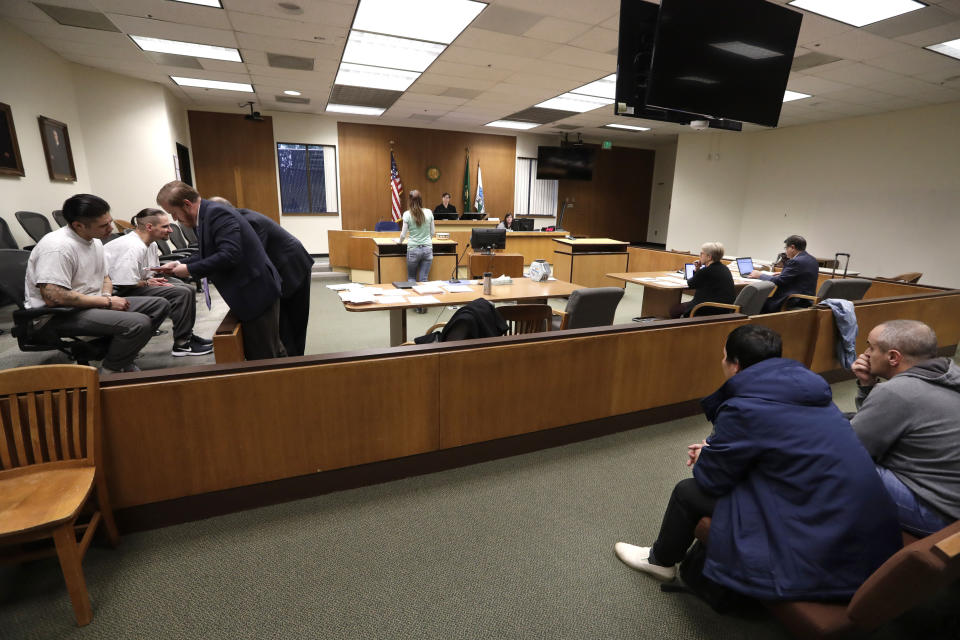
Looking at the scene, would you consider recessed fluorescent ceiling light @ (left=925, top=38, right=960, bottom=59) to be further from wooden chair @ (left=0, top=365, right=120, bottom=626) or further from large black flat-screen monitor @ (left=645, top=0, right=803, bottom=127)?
wooden chair @ (left=0, top=365, right=120, bottom=626)

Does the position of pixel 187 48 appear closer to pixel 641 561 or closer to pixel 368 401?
pixel 368 401

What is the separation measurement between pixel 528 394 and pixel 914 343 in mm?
1583

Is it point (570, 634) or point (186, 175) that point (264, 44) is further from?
point (570, 634)

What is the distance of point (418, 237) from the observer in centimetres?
586

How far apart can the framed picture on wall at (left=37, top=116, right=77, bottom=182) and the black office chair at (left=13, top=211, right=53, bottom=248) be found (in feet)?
3.16

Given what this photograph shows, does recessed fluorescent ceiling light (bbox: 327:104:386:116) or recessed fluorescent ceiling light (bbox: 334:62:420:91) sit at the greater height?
recessed fluorescent ceiling light (bbox: 327:104:386:116)

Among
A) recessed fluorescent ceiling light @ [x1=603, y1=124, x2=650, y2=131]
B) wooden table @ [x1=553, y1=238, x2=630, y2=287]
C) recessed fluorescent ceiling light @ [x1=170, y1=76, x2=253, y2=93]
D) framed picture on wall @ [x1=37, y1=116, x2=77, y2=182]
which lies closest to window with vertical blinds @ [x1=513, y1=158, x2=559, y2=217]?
recessed fluorescent ceiling light @ [x1=603, y1=124, x2=650, y2=131]

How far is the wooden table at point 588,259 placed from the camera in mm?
7418

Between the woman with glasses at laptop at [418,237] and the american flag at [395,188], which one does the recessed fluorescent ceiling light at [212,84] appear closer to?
the american flag at [395,188]

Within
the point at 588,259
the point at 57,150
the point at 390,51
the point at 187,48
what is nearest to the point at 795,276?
the point at 588,259

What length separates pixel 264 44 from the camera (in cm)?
509

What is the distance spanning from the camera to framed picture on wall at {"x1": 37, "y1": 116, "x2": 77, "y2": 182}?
5.53m

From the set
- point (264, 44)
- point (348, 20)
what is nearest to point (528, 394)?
point (348, 20)

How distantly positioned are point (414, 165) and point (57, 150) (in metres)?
6.51
